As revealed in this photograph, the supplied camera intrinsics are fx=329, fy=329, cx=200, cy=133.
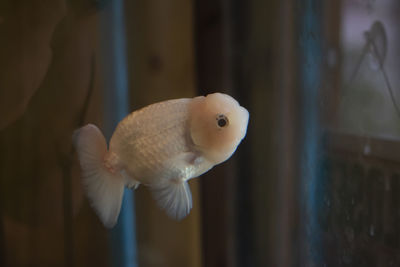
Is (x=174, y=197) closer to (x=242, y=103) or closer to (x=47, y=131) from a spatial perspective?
(x=47, y=131)

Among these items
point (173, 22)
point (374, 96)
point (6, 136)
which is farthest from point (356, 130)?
point (6, 136)

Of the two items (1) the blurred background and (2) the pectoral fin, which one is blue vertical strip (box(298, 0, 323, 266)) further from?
(2) the pectoral fin

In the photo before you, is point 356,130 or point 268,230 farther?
point 268,230

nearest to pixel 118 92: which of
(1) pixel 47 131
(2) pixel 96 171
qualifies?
(1) pixel 47 131

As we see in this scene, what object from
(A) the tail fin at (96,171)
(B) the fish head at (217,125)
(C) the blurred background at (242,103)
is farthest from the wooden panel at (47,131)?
(B) the fish head at (217,125)

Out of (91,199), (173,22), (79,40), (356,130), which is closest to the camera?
(91,199)

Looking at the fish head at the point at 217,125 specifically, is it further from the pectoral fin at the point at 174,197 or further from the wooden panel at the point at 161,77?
the wooden panel at the point at 161,77

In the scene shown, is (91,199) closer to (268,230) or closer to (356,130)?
(356,130)
